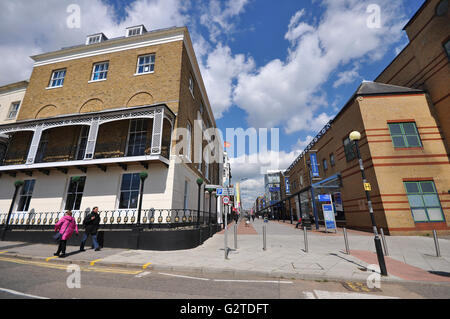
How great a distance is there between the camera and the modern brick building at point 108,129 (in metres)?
11.1

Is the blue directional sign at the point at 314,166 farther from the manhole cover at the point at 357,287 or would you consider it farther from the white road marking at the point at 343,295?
the white road marking at the point at 343,295

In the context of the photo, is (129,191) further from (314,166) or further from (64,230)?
(314,166)

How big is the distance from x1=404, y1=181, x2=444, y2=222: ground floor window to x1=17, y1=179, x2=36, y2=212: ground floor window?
25.9 meters

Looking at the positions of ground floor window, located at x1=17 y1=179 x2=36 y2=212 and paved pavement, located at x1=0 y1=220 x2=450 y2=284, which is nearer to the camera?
paved pavement, located at x1=0 y1=220 x2=450 y2=284


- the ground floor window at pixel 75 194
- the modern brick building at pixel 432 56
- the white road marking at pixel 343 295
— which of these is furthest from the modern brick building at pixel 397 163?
the ground floor window at pixel 75 194

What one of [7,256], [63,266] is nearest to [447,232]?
[63,266]

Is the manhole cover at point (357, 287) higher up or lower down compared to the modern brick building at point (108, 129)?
lower down

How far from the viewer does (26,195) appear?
12.9 meters

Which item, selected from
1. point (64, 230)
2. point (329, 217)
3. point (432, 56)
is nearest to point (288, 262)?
point (64, 230)

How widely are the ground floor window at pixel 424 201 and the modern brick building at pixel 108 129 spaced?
15.5m

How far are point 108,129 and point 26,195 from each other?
7.18 meters

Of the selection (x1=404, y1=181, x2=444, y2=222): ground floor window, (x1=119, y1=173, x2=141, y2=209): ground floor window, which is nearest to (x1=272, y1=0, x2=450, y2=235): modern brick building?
(x1=404, y1=181, x2=444, y2=222): ground floor window

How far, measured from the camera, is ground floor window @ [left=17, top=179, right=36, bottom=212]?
41.7ft

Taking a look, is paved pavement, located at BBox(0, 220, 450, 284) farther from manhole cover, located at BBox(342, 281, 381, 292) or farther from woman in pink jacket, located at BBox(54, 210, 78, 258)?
woman in pink jacket, located at BBox(54, 210, 78, 258)
